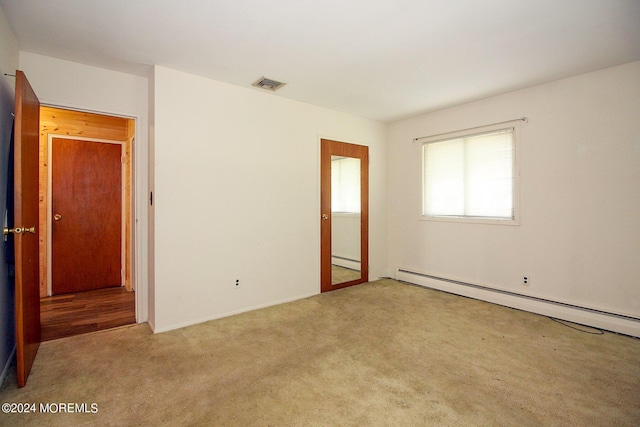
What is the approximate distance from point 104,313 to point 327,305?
8.52ft

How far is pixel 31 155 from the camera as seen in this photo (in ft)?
7.47

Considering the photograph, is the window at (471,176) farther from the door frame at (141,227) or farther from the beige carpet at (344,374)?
the door frame at (141,227)

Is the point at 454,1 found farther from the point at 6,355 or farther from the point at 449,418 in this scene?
the point at 6,355

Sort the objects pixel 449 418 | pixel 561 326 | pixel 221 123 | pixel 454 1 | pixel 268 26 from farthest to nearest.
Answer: pixel 221 123 → pixel 561 326 → pixel 268 26 → pixel 454 1 → pixel 449 418

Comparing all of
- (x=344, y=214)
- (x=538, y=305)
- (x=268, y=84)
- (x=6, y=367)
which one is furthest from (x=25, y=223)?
(x=538, y=305)

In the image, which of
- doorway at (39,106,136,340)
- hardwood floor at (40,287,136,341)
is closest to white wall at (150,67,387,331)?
hardwood floor at (40,287,136,341)

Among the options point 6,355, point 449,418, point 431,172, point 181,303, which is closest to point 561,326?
point 449,418

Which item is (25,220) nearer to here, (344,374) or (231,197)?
(231,197)

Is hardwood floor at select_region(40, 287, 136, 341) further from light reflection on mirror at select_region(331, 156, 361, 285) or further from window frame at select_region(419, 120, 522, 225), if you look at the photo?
window frame at select_region(419, 120, 522, 225)

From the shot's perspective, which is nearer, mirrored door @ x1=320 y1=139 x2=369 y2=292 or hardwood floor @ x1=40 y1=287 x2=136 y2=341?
hardwood floor @ x1=40 y1=287 x2=136 y2=341

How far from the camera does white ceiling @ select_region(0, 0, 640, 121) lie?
209cm

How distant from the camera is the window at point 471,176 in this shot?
12.4 feet

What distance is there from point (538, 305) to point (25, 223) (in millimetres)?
4814

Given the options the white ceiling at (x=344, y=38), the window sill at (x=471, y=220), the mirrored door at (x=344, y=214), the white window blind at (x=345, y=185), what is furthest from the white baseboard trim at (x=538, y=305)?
the white ceiling at (x=344, y=38)
